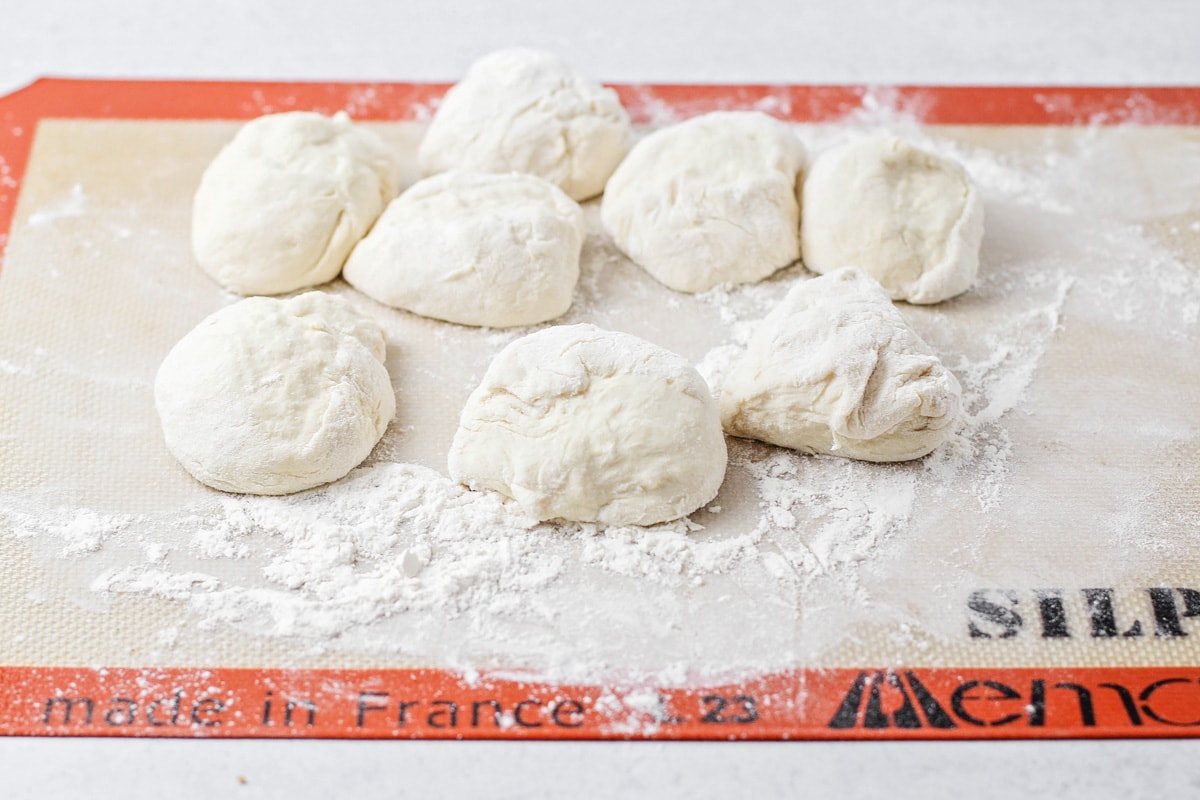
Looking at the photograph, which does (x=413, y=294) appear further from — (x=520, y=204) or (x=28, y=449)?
(x=28, y=449)

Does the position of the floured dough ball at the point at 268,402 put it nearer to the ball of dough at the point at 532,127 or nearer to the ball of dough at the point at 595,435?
the ball of dough at the point at 595,435

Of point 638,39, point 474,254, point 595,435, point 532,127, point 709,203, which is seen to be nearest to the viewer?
point 595,435

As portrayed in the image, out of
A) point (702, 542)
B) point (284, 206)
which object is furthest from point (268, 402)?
point (702, 542)

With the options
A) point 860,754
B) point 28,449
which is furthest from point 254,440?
point 860,754

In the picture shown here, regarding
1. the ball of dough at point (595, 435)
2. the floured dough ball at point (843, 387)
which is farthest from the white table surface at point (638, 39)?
the ball of dough at point (595, 435)

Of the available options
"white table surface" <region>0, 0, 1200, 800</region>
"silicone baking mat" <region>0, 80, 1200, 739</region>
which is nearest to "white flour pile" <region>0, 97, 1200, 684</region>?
"silicone baking mat" <region>0, 80, 1200, 739</region>

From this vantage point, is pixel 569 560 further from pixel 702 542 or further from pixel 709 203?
pixel 709 203
